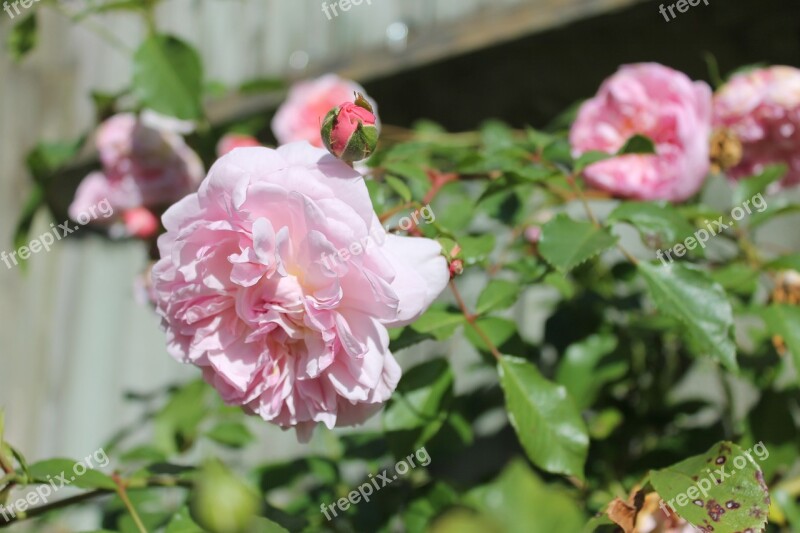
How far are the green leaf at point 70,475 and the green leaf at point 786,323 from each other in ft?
2.11

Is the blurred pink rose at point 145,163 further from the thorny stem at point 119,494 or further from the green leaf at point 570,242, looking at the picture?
the green leaf at point 570,242

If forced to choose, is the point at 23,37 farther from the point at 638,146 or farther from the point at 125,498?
the point at 638,146

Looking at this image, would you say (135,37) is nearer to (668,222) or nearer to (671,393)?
(671,393)

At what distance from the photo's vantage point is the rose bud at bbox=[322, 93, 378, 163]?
0.58 m

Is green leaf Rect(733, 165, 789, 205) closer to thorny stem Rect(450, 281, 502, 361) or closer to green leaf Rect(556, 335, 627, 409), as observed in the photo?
green leaf Rect(556, 335, 627, 409)

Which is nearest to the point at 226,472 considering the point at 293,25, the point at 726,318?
the point at 726,318

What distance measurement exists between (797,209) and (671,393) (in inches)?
17.0

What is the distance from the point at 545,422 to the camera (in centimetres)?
68

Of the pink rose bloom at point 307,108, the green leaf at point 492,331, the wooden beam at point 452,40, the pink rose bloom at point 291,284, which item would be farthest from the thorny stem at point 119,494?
the wooden beam at point 452,40

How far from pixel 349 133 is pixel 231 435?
2.02 ft

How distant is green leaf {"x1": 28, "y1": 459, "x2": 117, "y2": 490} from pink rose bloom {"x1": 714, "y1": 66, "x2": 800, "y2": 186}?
2.53 feet

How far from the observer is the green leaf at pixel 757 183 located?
2.90ft

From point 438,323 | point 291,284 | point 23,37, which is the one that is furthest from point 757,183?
point 23,37

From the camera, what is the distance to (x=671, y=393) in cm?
122
